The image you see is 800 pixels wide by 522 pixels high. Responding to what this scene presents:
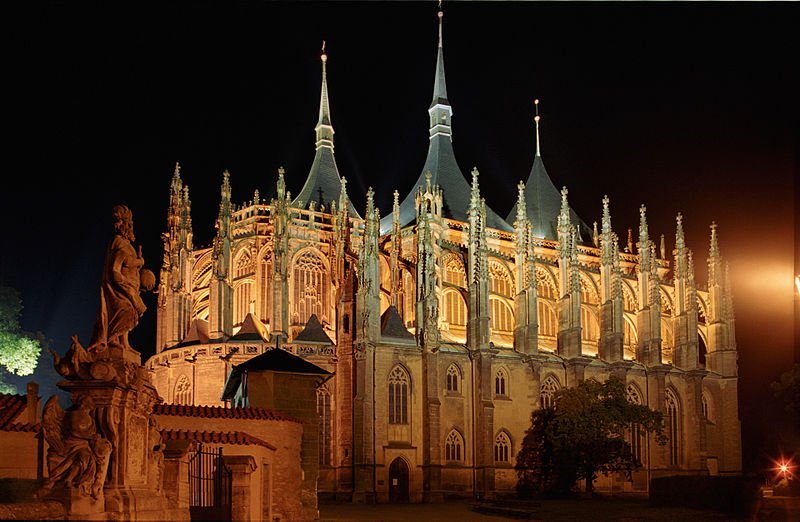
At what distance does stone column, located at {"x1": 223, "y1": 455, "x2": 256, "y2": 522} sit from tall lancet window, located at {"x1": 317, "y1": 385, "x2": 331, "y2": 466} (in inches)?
1231

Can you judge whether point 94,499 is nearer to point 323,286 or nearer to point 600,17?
point 600,17

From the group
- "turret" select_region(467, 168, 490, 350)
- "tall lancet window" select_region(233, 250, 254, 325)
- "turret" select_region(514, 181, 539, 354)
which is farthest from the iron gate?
"turret" select_region(514, 181, 539, 354)

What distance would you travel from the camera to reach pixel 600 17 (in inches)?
1304

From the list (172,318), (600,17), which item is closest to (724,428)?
(172,318)

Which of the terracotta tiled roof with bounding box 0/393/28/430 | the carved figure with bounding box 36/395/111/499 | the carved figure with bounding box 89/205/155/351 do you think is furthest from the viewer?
the terracotta tiled roof with bounding box 0/393/28/430

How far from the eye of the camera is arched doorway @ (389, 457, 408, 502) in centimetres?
5134

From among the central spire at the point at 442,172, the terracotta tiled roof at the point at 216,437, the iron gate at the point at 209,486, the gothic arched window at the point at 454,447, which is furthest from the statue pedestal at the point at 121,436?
the central spire at the point at 442,172

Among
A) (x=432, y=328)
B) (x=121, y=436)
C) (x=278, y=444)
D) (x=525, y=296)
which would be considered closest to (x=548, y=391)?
(x=525, y=296)

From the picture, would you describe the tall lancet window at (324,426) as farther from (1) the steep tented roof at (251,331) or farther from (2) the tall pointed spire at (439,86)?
(2) the tall pointed spire at (439,86)

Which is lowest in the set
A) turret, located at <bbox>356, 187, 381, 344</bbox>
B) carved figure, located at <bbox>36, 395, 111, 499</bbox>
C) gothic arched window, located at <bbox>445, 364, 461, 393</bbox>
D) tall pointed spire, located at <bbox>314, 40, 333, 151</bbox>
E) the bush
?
the bush

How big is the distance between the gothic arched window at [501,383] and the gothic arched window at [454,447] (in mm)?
3759

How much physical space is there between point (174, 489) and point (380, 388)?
3568 cm

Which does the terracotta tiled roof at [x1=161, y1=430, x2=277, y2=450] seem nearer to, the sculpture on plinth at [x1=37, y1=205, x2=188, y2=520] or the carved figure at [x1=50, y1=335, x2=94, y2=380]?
the sculpture on plinth at [x1=37, y1=205, x2=188, y2=520]

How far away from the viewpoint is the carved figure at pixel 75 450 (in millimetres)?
12828
